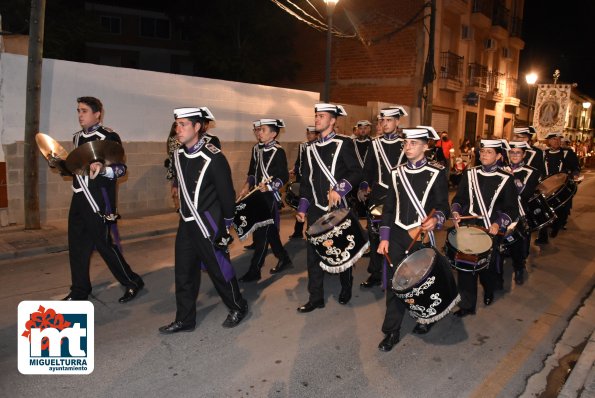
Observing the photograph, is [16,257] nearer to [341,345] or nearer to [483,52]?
[341,345]

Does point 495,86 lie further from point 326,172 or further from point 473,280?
point 326,172

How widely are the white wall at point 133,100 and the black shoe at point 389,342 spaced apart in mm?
7231

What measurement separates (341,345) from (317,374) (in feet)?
2.01

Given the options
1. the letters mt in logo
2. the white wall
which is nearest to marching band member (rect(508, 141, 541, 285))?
the letters mt in logo

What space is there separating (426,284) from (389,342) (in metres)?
0.80

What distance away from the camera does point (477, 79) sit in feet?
78.0

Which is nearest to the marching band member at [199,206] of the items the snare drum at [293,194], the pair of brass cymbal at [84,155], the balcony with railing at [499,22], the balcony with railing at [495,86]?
the pair of brass cymbal at [84,155]

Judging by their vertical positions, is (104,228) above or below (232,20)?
below

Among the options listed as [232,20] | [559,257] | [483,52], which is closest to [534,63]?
[483,52]

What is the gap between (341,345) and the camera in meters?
4.54

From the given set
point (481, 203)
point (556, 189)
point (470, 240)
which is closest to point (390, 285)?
point (470, 240)

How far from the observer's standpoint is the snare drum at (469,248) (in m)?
4.96

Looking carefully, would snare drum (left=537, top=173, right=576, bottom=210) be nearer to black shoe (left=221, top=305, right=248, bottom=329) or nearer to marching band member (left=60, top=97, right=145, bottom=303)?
black shoe (left=221, top=305, right=248, bottom=329)

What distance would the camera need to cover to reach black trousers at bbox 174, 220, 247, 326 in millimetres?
4473
